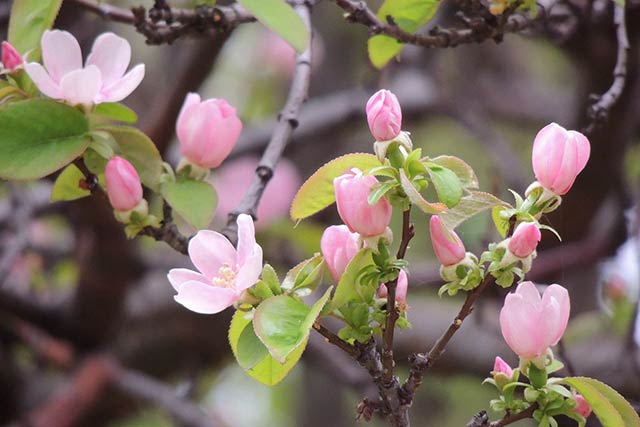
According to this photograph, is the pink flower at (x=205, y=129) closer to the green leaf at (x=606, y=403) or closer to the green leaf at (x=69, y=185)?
the green leaf at (x=69, y=185)

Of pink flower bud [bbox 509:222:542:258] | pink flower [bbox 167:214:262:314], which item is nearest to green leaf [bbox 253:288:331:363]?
pink flower [bbox 167:214:262:314]

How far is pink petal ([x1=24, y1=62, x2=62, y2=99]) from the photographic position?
0.72 meters

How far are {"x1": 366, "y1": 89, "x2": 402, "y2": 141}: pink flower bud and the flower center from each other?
0.48 feet

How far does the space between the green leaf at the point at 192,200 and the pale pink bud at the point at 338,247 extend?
17 centimetres

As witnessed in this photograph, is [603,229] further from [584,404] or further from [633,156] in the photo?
[584,404]

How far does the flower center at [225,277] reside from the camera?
0.66 metres

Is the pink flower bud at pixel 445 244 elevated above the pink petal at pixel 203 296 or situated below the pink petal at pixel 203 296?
above

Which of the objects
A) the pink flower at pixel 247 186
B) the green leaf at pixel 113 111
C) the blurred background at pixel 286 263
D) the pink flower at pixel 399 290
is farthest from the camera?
the pink flower at pixel 247 186

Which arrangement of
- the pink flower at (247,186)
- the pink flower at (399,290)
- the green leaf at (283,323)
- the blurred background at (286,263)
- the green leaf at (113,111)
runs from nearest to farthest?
the green leaf at (283,323)
the pink flower at (399,290)
the green leaf at (113,111)
the blurred background at (286,263)
the pink flower at (247,186)

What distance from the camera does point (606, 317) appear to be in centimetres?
171

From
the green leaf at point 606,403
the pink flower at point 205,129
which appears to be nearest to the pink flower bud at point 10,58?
the pink flower at point 205,129

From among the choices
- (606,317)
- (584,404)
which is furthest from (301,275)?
(606,317)

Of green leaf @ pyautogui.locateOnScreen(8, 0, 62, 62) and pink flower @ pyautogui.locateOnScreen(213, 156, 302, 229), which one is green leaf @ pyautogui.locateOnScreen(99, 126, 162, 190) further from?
pink flower @ pyautogui.locateOnScreen(213, 156, 302, 229)

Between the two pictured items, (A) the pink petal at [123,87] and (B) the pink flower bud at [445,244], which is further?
(A) the pink petal at [123,87]
